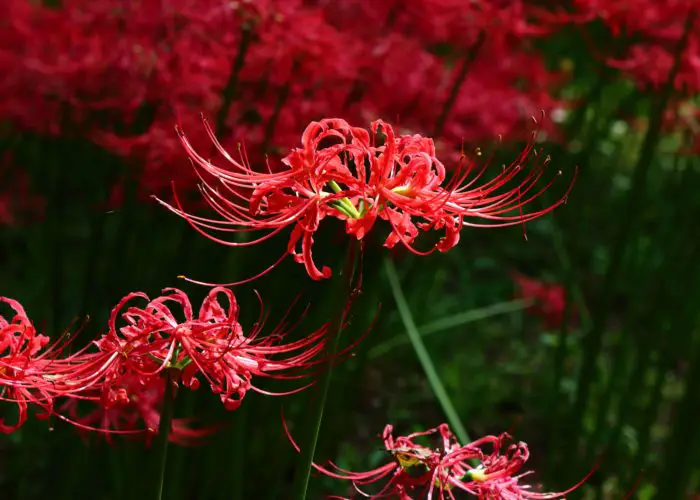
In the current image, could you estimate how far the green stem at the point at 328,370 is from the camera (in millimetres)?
872

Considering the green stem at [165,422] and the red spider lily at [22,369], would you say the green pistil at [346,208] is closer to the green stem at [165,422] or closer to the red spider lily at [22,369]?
the green stem at [165,422]

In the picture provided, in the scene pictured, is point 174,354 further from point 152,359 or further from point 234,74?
point 234,74

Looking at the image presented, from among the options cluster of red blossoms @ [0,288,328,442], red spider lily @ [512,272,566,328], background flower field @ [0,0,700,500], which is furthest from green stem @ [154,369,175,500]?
red spider lily @ [512,272,566,328]

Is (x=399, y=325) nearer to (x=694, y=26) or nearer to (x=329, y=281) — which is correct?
(x=329, y=281)

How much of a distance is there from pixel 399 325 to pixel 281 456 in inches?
39.6

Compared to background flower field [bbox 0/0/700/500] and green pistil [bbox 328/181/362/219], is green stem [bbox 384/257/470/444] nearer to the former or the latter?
→ background flower field [bbox 0/0/700/500]

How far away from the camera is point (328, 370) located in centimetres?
91

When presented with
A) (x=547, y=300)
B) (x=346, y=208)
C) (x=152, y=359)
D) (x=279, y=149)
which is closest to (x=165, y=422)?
(x=152, y=359)

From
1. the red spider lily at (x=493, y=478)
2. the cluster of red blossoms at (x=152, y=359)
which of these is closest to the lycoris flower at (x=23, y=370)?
the cluster of red blossoms at (x=152, y=359)

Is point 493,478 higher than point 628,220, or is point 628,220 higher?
point 628,220

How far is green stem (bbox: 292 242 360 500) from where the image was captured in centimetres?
87

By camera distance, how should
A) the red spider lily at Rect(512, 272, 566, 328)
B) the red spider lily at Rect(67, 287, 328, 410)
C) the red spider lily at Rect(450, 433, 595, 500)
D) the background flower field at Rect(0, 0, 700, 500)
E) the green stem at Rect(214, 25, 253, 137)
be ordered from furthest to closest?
1. the red spider lily at Rect(512, 272, 566, 328)
2. the background flower field at Rect(0, 0, 700, 500)
3. the green stem at Rect(214, 25, 253, 137)
4. the red spider lily at Rect(450, 433, 595, 500)
5. the red spider lily at Rect(67, 287, 328, 410)

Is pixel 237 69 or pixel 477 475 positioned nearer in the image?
pixel 477 475

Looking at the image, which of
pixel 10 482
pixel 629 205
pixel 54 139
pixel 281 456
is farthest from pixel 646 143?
pixel 10 482
